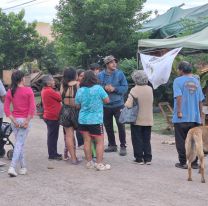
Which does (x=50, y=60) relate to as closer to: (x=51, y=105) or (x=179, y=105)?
(x=51, y=105)

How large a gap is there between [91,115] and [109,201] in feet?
7.54

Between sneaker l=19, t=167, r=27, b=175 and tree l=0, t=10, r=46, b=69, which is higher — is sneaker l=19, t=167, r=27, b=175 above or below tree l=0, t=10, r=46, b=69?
below

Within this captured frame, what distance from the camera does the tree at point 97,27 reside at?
2106cm

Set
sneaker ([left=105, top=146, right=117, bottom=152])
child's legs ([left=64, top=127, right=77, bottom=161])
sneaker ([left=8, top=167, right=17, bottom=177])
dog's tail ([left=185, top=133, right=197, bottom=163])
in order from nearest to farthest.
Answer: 1. dog's tail ([left=185, top=133, right=197, bottom=163])
2. sneaker ([left=8, top=167, right=17, bottom=177])
3. child's legs ([left=64, top=127, right=77, bottom=161])
4. sneaker ([left=105, top=146, right=117, bottom=152])

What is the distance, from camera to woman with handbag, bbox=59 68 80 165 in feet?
28.8

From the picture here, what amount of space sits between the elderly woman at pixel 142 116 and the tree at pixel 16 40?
64.2 ft

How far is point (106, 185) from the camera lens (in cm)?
728

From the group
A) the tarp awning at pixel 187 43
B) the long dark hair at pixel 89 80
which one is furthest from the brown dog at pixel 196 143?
the tarp awning at pixel 187 43

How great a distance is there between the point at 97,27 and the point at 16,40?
8.01 m

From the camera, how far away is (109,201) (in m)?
6.38

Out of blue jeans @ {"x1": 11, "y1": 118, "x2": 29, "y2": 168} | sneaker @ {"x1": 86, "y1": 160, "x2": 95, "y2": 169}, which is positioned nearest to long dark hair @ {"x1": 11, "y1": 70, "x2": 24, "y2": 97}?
blue jeans @ {"x1": 11, "y1": 118, "x2": 29, "y2": 168}

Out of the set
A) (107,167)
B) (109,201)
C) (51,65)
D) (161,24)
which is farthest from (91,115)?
(51,65)

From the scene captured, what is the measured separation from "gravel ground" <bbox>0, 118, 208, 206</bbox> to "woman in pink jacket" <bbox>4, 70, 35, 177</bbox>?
1.55 feet

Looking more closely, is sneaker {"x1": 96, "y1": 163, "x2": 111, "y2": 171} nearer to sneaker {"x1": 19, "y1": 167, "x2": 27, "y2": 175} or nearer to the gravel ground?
the gravel ground
